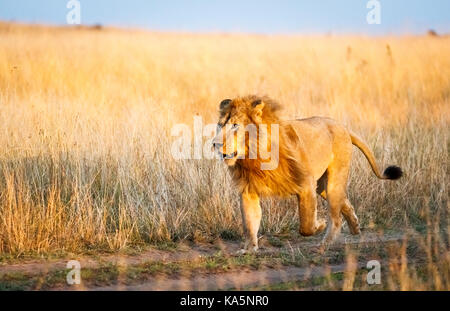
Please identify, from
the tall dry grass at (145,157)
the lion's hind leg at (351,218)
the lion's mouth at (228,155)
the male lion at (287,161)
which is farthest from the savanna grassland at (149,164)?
the lion's mouth at (228,155)

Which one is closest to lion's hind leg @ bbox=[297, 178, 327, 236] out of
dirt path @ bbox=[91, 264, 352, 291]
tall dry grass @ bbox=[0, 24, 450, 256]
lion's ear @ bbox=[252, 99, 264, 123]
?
dirt path @ bbox=[91, 264, 352, 291]

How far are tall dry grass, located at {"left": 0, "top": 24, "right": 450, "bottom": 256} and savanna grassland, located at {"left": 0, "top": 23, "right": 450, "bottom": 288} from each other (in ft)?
0.06

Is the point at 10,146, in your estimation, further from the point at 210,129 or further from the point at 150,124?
the point at 210,129

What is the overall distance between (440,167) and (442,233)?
2.13 m

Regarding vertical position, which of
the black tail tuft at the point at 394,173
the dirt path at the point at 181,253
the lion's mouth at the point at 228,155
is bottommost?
the dirt path at the point at 181,253

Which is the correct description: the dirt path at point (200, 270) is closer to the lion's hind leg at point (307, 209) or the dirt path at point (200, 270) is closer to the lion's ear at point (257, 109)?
the lion's hind leg at point (307, 209)

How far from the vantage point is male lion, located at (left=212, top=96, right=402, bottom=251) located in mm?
6793

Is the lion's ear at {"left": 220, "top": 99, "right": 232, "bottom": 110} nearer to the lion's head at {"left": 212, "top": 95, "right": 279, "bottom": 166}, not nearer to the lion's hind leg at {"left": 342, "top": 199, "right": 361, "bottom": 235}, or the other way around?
the lion's head at {"left": 212, "top": 95, "right": 279, "bottom": 166}

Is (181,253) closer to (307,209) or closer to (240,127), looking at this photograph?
(307,209)

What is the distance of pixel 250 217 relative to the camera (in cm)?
726

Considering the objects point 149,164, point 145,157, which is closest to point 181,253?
point 149,164

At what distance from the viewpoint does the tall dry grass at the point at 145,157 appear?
784 cm

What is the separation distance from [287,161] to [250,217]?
2.30 ft
